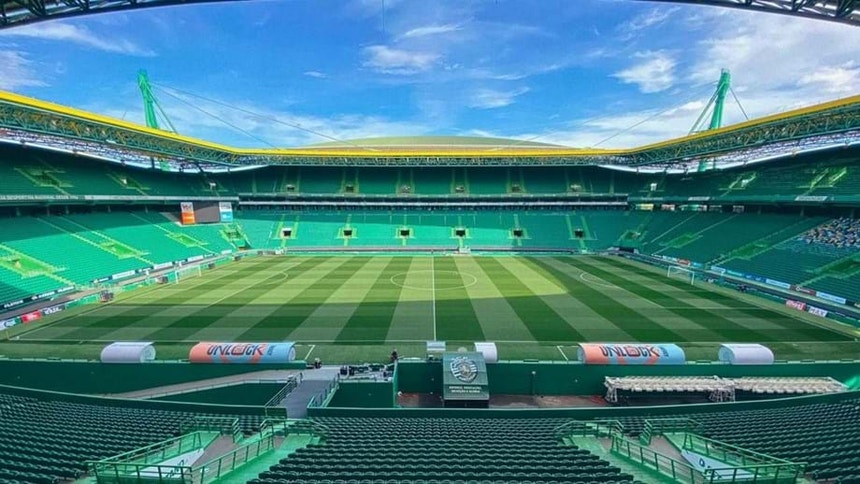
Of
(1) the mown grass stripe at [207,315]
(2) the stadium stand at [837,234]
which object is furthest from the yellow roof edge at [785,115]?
(1) the mown grass stripe at [207,315]

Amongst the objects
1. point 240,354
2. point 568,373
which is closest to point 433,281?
point 568,373

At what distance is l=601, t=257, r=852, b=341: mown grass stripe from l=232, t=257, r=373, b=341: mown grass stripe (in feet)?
98.7

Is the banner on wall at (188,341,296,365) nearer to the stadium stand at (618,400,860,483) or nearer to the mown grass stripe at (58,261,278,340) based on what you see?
the mown grass stripe at (58,261,278,340)

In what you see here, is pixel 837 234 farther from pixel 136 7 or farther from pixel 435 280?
pixel 136 7

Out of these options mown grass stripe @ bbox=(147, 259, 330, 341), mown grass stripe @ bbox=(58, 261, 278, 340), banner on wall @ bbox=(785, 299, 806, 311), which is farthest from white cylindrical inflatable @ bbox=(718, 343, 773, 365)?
mown grass stripe @ bbox=(58, 261, 278, 340)

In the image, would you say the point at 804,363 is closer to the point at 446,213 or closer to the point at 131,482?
the point at 131,482

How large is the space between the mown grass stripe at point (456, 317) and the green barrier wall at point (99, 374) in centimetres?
898

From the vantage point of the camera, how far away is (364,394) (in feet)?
44.2

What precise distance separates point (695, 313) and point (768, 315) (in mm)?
4834

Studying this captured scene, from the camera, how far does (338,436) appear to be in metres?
9.06

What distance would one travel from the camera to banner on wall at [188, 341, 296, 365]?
1481cm

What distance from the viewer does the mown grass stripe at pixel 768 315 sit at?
20.3 meters

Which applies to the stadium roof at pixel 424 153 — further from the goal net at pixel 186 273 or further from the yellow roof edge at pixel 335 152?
the goal net at pixel 186 273

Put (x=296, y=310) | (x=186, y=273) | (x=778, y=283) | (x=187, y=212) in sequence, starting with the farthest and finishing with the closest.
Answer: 1. (x=187, y=212)
2. (x=186, y=273)
3. (x=778, y=283)
4. (x=296, y=310)
